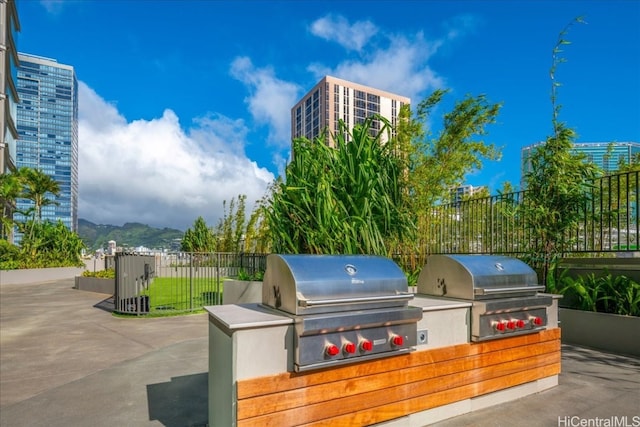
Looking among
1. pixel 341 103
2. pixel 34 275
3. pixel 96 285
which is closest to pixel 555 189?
pixel 96 285

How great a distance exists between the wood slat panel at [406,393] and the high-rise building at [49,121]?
14337 centimetres

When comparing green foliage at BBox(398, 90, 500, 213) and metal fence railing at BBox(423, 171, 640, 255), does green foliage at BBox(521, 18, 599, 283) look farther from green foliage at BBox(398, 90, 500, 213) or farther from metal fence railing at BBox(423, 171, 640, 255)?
green foliage at BBox(398, 90, 500, 213)

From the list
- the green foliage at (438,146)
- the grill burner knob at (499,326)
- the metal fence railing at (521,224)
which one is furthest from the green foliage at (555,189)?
the grill burner knob at (499,326)

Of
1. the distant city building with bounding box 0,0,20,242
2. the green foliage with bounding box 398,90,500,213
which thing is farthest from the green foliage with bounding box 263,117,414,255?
the distant city building with bounding box 0,0,20,242

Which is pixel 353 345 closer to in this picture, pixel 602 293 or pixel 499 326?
pixel 499 326

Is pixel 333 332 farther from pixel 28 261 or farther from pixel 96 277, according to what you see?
pixel 28 261

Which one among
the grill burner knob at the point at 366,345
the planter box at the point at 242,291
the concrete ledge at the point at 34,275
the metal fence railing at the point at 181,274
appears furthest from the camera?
the concrete ledge at the point at 34,275

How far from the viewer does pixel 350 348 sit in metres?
2.31

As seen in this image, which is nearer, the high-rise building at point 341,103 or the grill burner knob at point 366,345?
the grill burner knob at point 366,345

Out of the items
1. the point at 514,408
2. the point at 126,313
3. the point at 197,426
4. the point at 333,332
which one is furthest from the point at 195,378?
the point at 126,313

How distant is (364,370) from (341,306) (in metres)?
0.52

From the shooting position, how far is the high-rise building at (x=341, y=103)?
78.8m

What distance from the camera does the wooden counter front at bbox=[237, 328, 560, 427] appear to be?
215 cm

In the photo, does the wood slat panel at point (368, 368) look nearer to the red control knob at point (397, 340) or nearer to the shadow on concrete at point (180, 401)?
the red control knob at point (397, 340)
